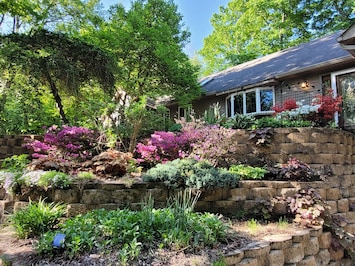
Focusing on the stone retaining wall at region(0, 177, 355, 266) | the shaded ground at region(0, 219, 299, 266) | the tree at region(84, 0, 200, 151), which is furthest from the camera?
the tree at region(84, 0, 200, 151)

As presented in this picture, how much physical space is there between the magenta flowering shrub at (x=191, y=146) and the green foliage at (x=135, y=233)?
2.22 meters

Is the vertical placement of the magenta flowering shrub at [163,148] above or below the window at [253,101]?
below

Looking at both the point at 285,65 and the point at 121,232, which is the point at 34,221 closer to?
the point at 121,232

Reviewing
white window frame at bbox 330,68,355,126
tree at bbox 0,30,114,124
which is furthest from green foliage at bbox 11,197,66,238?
white window frame at bbox 330,68,355,126

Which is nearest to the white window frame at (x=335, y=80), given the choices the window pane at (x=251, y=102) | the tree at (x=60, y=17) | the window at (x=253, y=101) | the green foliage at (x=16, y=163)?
the window at (x=253, y=101)

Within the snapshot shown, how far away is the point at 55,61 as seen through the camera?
724 centimetres

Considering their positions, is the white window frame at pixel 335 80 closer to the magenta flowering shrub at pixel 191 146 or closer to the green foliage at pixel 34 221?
the magenta flowering shrub at pixel 191 146

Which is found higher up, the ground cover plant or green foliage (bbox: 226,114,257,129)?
green foliage (bbox: 226,114,257,129)

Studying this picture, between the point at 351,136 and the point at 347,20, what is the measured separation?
36.8ft

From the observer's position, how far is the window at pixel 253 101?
9.77 m

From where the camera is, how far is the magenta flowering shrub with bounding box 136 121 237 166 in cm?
568

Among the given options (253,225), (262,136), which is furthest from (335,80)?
(253,225)

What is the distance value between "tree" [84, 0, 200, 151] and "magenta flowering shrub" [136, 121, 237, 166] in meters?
3.70

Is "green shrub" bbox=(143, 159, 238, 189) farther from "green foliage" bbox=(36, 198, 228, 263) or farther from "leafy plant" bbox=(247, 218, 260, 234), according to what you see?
"green foliage" bbox=(36, 198, 228, 263)
